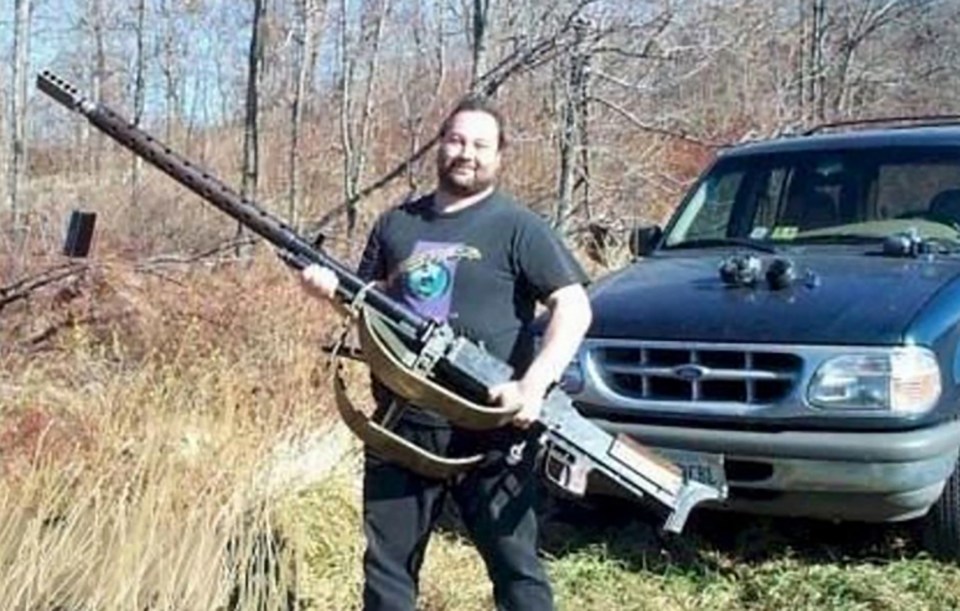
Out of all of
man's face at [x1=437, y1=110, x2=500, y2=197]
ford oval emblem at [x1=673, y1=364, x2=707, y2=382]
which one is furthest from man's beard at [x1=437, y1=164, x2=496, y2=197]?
ford oval emblem at [x1=673, y1=364, x2=707, y2=382]

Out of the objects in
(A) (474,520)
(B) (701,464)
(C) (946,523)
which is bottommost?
(C) (946,523)

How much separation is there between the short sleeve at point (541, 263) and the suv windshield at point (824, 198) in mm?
2557

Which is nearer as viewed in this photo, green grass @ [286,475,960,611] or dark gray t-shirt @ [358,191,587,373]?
dark gray t-shirt @ [358,191,587,373]

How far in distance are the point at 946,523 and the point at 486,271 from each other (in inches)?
91.8

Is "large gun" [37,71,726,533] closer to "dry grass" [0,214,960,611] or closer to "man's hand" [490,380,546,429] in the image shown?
"man's hand" [490,380,546,429]

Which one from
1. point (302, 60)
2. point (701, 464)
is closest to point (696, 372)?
point (701, 464)

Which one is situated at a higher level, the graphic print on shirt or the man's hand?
the graphic print on shirt

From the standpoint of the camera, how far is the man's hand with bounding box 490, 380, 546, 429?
311 cm

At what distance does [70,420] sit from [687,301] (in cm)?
270

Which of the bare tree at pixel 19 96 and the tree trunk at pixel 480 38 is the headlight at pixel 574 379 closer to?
the tree trunk at pixel 480 38

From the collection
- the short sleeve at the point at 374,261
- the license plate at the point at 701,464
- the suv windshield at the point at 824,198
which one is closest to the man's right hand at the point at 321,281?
the short sleeve at the point at 374,261

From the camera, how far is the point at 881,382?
170 inches

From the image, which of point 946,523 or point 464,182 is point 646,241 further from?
point 464,182

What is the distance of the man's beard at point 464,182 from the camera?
128 inches
